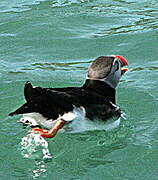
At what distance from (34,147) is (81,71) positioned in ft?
7.92

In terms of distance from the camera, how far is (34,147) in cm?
578

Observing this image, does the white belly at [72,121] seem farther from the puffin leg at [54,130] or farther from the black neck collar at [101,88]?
the black neck collar at [101,88]

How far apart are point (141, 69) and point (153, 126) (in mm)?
1880

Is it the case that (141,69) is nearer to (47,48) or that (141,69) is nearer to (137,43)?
(137,43)

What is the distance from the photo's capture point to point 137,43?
354 inches

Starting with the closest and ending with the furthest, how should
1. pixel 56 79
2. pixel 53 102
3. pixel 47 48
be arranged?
pixel 53 102 → pixel 56 79 → pixel 47 48

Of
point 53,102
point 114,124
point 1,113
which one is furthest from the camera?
point 1,113

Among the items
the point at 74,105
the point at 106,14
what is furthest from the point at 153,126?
the point at 106,14

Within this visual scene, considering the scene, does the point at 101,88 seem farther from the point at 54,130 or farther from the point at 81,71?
the point at 81,71

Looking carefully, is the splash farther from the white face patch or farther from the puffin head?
the white face patch

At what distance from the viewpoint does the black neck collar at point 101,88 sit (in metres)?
6.21

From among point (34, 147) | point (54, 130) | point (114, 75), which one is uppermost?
point (114, 75)

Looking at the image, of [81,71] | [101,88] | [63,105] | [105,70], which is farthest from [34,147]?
[81,71]

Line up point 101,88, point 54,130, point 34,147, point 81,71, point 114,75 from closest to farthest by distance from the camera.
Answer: point 54,130
point 34,147
point 101,88
point 114,75
point 81,71
